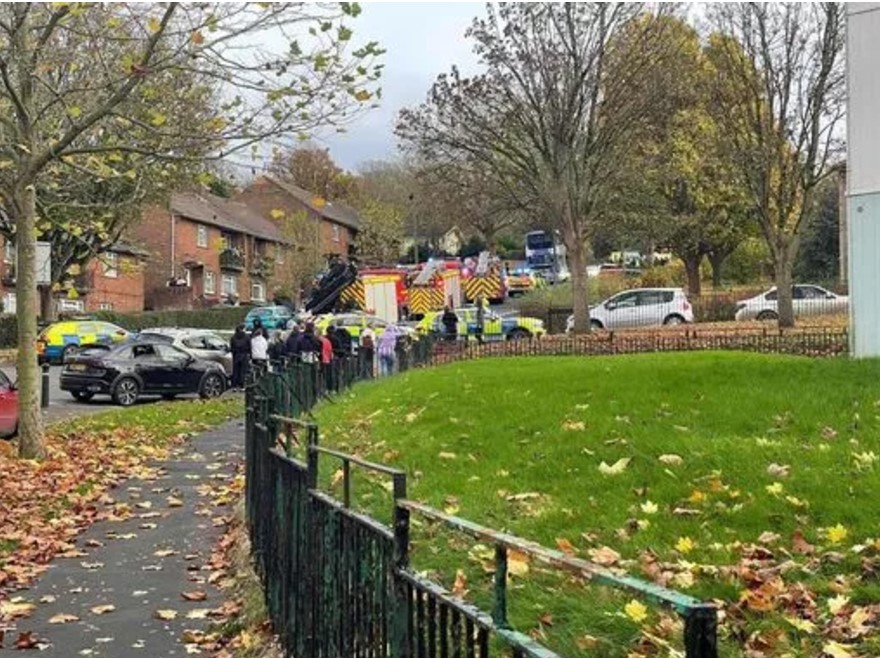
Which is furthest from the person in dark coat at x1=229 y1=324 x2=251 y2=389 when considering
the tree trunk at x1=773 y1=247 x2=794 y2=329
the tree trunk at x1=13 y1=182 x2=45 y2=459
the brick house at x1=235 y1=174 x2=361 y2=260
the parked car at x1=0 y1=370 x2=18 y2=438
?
the brick house at x1=235 y1=174 x2=361 y2=260

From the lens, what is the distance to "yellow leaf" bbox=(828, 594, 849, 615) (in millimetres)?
4809

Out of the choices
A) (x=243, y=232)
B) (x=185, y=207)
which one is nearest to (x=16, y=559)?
(x=185, y=207)

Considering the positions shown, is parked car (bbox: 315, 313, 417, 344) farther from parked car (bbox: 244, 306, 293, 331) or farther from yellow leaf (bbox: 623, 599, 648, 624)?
yellow leaf (bbox: 623, 599, 648, 624)

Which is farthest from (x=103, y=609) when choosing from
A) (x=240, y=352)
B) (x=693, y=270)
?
(x=693, y=270)

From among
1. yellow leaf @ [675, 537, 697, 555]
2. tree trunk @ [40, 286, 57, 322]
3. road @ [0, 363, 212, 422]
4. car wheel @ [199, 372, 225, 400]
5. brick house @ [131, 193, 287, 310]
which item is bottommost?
road @ [0, 363, 212, 422]

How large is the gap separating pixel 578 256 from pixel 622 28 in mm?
6427

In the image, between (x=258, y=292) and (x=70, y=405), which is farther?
(x=258, y=292)

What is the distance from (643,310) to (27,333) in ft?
89.3

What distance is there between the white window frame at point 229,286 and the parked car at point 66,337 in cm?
3051

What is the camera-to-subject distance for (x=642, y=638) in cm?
451

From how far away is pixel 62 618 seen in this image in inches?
268

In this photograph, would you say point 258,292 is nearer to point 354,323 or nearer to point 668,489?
point 354,323

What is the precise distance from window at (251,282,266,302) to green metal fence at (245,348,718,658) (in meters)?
66.6

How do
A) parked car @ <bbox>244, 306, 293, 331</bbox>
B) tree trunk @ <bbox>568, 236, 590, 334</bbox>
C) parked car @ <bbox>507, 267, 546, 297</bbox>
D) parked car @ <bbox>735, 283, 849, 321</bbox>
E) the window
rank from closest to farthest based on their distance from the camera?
tree trunk @ <bbox>568, 236, 590, 334</bbox> → parked car @ <bbox>735, 283, 849, 321</bbox> → parked car @ <bbox>244, 306, 293, 331</bbox> → parked car @ <bbox>507, 267, 546, 297</bbox> → the window
